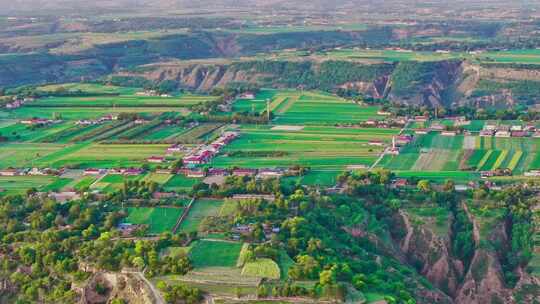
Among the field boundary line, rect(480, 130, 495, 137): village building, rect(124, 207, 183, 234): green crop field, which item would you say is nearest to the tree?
the field boundary line

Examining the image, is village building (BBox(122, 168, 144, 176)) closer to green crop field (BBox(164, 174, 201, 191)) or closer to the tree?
green crop field (BBox(164, 174, 201, 191))

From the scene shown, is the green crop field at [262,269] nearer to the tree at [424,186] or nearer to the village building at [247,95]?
the tree at [424,186]

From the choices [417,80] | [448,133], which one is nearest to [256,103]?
[448,133]

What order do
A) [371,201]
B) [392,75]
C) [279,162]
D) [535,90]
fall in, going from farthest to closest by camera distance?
[392,75] → [535,90] → [279,162] → [371,201]

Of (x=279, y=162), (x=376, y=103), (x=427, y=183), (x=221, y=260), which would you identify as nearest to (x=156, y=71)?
(x=376, y=103)

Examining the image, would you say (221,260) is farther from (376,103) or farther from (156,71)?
(156,71)

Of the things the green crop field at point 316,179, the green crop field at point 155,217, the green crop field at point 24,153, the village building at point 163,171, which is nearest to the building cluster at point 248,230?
the green crop field at point 155,217

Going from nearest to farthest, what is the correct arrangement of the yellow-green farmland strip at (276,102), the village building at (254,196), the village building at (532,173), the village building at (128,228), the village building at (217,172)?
the village building at (128,228), the village building at (254,196), the village building at (532,173), the village building at (217,172), the yellow-green farmland strip at (276,102)
